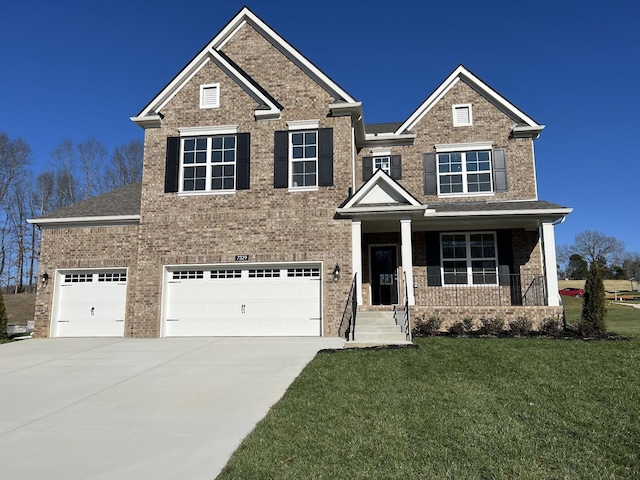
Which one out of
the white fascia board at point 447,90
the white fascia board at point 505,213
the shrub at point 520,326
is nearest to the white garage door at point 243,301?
the white fascia board at point 505,213

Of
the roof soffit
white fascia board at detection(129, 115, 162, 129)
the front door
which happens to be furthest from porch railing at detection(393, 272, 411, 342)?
white fascia board at detection(129, 115, 162, 129)

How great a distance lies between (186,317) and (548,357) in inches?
395

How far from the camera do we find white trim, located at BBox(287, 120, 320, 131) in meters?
13.9

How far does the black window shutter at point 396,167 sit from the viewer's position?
16547mm

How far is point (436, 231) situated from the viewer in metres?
15.4

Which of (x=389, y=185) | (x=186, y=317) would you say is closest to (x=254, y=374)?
(x=186, y=317)

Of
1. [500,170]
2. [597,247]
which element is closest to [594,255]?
[597,247]

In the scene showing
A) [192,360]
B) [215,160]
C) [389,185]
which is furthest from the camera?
[215,160]

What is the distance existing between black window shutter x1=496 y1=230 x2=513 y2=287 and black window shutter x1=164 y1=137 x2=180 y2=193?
10833mm

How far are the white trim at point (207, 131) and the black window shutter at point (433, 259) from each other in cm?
740

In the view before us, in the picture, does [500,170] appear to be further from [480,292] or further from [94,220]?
[94,220]

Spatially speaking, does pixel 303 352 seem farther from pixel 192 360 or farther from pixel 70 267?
pixel 70 267

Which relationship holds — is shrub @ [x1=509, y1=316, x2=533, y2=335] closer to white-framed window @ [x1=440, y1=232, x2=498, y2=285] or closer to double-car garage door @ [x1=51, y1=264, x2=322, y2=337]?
white-framed window @ [x1=440, y1=232, x2=498, y2=285]

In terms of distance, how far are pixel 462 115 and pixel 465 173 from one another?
7.32 feet
